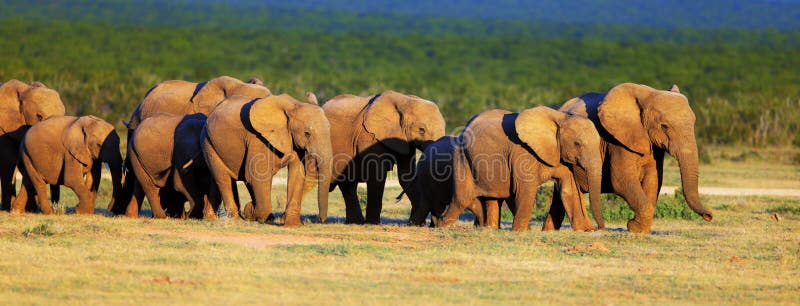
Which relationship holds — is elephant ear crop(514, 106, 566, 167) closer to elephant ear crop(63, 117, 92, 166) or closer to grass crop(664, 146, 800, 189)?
elephant ear crop(63, 117, 92, 166)

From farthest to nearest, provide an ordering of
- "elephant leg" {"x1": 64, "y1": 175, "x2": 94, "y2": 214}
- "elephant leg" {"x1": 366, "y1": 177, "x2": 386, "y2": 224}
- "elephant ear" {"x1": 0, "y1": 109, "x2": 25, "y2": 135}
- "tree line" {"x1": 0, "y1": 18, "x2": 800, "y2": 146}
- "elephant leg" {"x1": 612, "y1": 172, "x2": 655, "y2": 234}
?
"tree line" {"x1": 0, "y1": 18, "x2": 800, "y2": 146}, "elephant ear" {"x1": 0, "y1": 109, "x2": 25, "y2": 135}, "elephant leg" {"x1": 366, "y1": 177, "x2": 386, "y2": 224}, "elephant leg" {"x1": 64, "y1": 175, "x2": 94, "y2": 214}, "elephant leg" {"x1": 612, "y1": 172, "x2": 655, "y2": 234}

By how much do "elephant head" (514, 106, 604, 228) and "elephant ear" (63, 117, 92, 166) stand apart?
19.2 ft

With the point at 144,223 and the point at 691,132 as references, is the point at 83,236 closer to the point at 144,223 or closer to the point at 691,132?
the point at 144,223

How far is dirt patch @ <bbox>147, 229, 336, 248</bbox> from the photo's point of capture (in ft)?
51.3

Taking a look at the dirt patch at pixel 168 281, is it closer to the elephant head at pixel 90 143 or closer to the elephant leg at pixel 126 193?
the elephant head at pixel 90 143

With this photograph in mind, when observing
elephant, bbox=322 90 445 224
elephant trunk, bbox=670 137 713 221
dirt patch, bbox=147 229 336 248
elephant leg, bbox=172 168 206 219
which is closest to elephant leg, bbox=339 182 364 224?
elephant, bbox=322 90 445 224

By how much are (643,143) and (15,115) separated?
9109mm

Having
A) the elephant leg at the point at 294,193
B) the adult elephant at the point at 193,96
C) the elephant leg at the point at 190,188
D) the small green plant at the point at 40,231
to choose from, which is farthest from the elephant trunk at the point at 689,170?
the small green plant at the point at 40,231

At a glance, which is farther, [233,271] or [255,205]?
[255,205]

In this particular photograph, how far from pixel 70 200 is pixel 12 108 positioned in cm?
289

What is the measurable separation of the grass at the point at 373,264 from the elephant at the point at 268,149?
617 millimetres

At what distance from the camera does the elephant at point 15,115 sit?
69.7 ft

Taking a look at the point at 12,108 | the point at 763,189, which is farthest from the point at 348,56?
the point at 12,108

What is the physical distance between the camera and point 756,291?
13.0 meters
